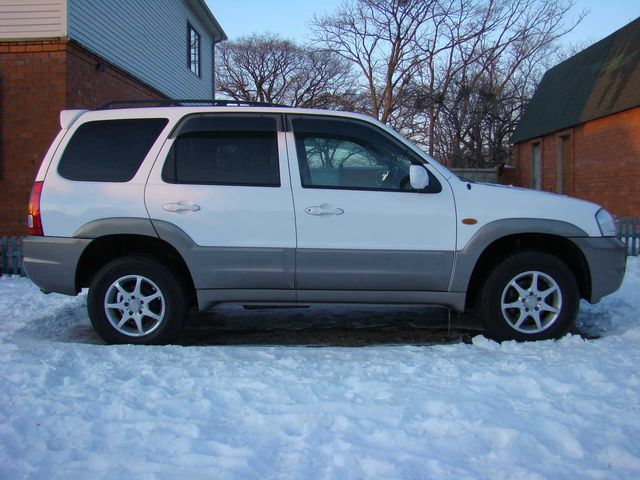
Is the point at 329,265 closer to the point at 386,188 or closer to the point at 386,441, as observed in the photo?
the point at 386,188

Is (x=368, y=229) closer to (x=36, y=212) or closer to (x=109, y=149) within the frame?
(x=109, y=149)

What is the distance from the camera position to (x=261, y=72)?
44.5 metres

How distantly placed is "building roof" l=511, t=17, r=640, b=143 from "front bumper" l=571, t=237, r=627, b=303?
1158cm

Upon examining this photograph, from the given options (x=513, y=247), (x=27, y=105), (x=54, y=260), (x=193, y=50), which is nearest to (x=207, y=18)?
(x=193, y=50)

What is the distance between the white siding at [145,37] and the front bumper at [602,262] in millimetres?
9730

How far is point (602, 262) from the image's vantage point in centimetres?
452

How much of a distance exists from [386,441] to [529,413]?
0.91 metres

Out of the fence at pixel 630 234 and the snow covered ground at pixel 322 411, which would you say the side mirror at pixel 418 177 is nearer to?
the snow covered ground at pixel 322 411

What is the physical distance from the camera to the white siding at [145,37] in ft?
36.1

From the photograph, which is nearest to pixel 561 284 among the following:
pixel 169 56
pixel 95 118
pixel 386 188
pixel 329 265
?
pixel 386 188

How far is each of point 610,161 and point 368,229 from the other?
45.9 feet

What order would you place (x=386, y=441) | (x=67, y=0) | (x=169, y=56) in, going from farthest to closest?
(x=169, y=56) → (x=67, y=0) → (x=386, y=441)

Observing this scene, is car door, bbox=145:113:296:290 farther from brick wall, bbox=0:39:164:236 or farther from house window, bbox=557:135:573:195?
house window, bbox=557:135:573:195

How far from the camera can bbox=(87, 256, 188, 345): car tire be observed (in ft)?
14.7
